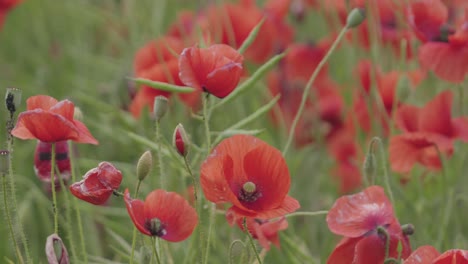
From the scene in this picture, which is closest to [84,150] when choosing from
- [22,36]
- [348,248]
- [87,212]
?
[87,212]

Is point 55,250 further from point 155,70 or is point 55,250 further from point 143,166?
point 155,70

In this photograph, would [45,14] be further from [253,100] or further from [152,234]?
[152,234]

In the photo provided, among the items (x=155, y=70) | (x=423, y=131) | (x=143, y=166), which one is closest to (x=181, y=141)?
(x=143, y=166)

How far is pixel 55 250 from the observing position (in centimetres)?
98

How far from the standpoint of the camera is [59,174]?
115cm

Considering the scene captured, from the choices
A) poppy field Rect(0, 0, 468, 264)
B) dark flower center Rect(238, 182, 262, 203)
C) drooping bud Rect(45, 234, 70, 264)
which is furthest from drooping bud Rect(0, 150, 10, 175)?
dark flower center Rect(238, 182, 262, 203)

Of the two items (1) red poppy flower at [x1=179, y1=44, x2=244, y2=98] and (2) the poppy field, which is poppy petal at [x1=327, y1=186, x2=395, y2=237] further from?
(1) red poppy flower at [x1=179, y1=44, x2=244, y2=98]

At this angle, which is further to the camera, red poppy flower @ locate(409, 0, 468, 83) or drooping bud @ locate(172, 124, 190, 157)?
red poppy flower @ locate(409, 0, 468, 83)

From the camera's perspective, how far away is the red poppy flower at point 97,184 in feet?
3.29

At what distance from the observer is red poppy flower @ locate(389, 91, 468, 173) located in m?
1.39

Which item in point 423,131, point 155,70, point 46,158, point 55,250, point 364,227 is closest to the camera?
point 55,250

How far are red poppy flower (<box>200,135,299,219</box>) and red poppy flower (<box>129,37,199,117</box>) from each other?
0.47m

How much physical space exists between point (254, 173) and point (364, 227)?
13cm

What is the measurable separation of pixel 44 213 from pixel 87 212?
132 millimetres
